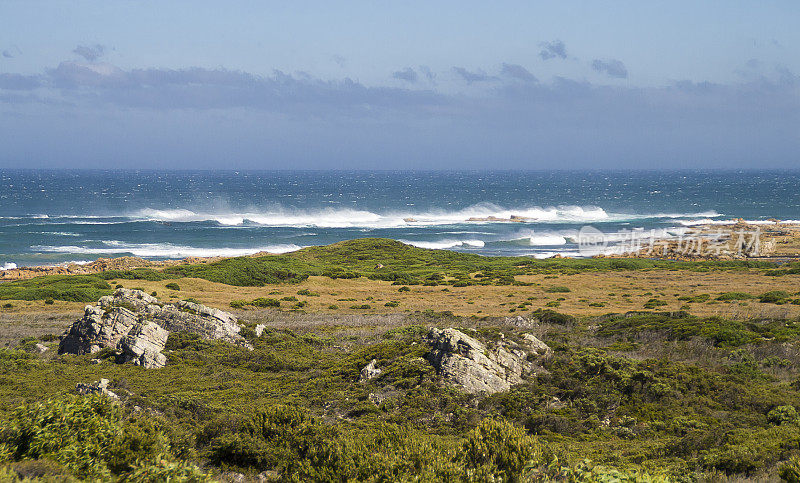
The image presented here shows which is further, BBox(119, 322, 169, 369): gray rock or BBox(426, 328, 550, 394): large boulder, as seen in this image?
BBox(119, 322, 169, 369): gray rock

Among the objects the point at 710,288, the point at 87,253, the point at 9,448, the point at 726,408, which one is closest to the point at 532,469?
the point at 9,448

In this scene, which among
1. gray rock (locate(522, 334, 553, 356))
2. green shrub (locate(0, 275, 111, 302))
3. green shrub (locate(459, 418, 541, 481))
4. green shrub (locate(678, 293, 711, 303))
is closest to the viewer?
green shrub (locate(459, 418, 541, 481))

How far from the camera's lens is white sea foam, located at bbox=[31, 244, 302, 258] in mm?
66000

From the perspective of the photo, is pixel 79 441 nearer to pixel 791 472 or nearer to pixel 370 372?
pixel 370 372

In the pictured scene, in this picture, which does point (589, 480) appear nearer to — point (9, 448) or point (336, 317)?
point (9, 448)

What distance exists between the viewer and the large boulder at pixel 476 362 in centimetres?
1348

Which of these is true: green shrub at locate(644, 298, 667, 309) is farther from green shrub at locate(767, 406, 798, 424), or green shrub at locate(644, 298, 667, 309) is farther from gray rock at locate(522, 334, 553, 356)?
green shrub at locate(767, 406, 798, 424)

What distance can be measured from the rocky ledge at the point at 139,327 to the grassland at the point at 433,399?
1.90ft

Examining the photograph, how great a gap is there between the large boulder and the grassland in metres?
0.43

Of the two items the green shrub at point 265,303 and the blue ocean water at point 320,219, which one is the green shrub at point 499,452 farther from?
the blue ocean water at point 320,219

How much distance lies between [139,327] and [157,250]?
180 ft

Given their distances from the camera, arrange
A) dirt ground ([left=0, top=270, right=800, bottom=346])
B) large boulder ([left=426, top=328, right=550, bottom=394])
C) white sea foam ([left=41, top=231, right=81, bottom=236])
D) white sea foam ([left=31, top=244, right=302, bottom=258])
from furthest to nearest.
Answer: white sea foam ([left=41, top=231, right=81, bottom=236])
white sea foam ([left=31, top=244, right=302, bottom=258])
dirt ground ([left=0, top=270, right=800, bottom=346])
large boulder ([left=426, top=328, right=550, bottom=394])

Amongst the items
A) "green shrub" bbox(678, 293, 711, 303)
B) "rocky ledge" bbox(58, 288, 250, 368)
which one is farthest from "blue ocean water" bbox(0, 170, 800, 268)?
"rocky ledge" bbox(58, 288, 250, 368)

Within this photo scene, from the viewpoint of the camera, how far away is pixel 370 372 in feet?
48.0
